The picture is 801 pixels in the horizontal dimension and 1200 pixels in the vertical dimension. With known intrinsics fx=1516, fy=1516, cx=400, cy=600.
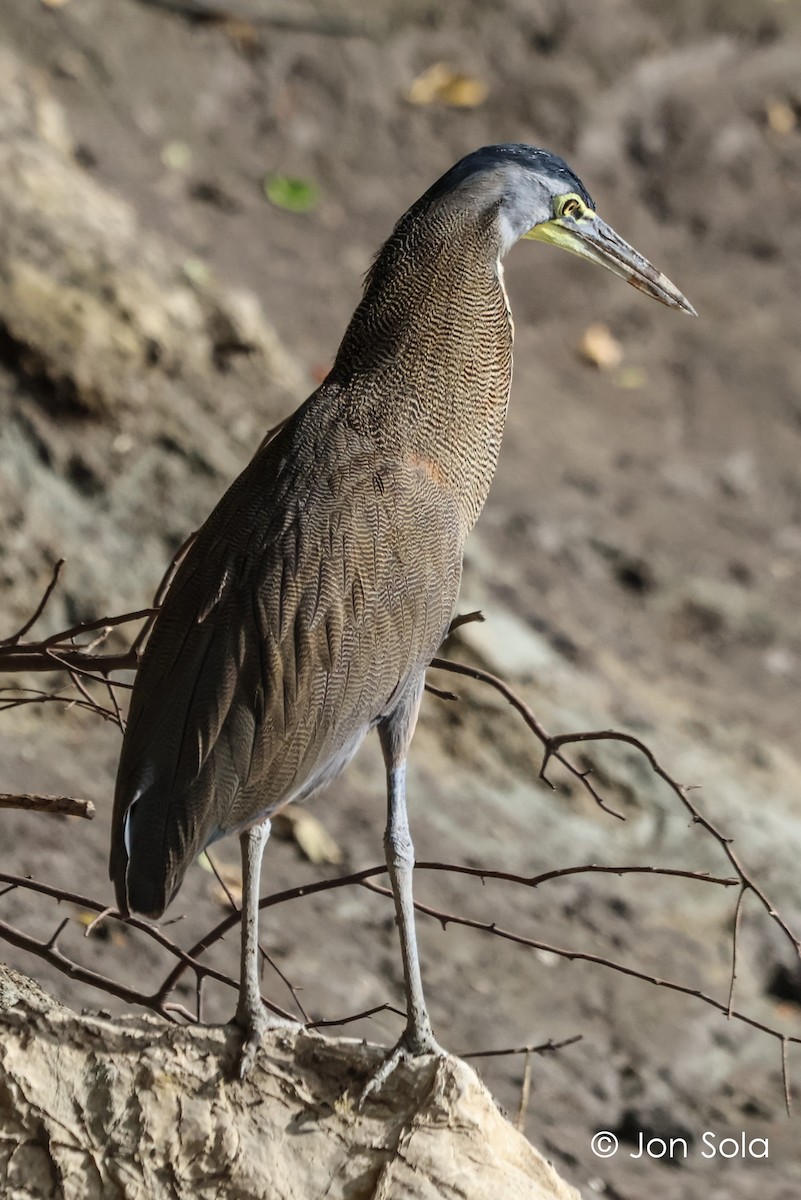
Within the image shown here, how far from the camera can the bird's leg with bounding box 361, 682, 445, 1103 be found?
264 cm

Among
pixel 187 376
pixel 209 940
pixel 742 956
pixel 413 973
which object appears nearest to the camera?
pixel 413 973

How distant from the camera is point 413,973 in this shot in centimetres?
276

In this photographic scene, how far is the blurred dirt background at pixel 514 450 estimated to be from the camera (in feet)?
15.5

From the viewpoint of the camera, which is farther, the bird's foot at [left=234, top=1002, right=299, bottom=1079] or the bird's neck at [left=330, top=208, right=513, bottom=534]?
the bird's neck at [left=330, top=208, right=513, bottom=534]

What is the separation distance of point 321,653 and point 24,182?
3.97 m

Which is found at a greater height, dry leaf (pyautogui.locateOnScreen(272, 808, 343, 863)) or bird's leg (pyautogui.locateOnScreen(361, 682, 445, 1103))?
dry leaf (pyautogui.locateOnScreen(272, 808, 343, 863))

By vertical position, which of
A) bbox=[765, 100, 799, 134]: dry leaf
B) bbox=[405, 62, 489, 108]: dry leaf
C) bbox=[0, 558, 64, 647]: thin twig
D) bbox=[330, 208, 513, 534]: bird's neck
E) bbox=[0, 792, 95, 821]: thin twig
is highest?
bbox=[765, 100, 799, 134]: dry leaf

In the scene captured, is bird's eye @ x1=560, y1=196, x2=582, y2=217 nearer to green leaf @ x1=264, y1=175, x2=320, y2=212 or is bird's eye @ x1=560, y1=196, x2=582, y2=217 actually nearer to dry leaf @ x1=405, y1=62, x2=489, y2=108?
green leaf @ x1=264, y1=175, x2=320, y2=212

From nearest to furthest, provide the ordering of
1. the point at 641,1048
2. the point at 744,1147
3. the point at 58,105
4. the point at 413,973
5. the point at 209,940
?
the point at 413,973
the point at 209,940
the point at 744,1147
the point at 641,1048
the point at 58,105

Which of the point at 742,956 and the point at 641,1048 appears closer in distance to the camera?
the point at 641,1048

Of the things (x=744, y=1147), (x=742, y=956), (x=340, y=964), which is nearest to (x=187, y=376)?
(x=340, y=964)

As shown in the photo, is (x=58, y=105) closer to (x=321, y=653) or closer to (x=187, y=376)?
(x=187, y=376)


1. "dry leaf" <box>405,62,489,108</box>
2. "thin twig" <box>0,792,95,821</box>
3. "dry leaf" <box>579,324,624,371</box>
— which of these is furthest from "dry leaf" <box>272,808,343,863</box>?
"dry leaf" <box>405,62,489,108</box>

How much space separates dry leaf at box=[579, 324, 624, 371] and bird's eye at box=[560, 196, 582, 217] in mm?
5616
